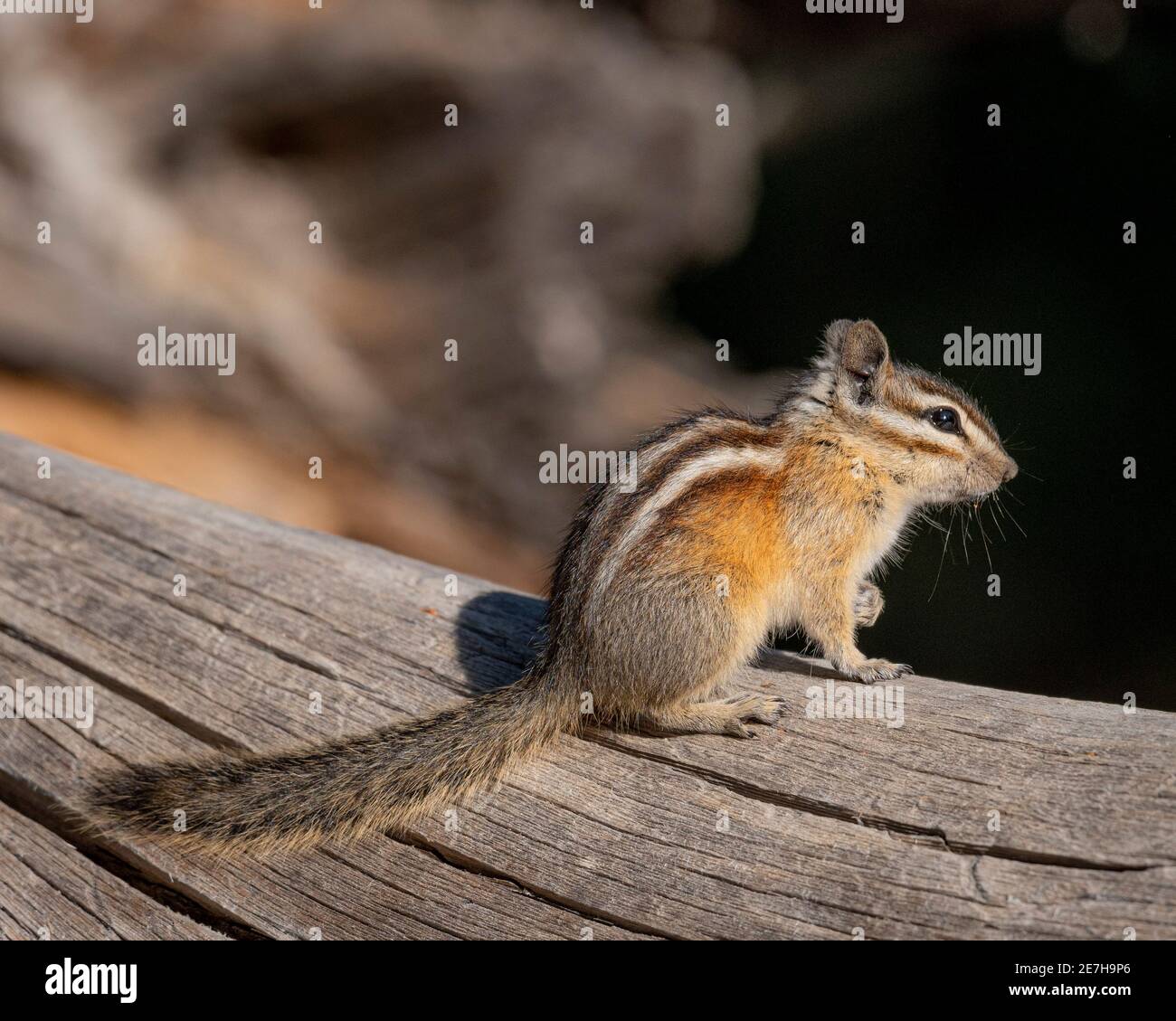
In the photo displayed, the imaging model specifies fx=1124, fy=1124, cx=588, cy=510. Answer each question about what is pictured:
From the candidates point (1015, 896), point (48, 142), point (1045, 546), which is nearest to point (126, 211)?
point (48, 142)

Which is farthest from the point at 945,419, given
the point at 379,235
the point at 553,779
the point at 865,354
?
the point at 379,235

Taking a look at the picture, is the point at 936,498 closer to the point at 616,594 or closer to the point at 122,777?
the point at 616,594

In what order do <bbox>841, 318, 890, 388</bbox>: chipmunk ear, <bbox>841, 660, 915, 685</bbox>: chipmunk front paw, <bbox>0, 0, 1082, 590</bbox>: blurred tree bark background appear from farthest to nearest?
<bbox>0, 0, 1082, 590</bbox>: blurred tree bark background
<bbox>841, 318, 890, 388</bbox>: chipmunk ear
<bbox>841, 660, 915, 685</bbox>: chipmunk front paw

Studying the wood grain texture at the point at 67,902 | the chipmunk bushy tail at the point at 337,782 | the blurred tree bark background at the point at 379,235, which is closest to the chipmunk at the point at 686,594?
the chipmunk bushy tail at the point at 337,782

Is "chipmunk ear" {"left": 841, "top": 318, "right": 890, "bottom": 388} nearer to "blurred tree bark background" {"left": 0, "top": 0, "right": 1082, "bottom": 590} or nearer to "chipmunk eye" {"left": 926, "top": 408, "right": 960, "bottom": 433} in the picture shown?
"chipmunk eye" {"left": 926, "top": 408, "right": 960, "bottom": 433}

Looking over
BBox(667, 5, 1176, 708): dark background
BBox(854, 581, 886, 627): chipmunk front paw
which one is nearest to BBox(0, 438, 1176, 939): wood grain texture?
BBox(854, 581, 886, 627): chipmunk front paw

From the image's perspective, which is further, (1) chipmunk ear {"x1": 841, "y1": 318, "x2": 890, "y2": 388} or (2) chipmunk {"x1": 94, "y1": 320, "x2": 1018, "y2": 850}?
(1) chipmunk ear {"x1": 841, "y1": 318, "x2": 890, "y2": 388}

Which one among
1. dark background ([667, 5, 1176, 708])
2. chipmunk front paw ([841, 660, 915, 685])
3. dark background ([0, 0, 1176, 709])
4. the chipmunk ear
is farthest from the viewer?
dark background ([667, 5, 1176, 708])

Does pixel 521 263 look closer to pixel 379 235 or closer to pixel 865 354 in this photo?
pixel 379 235
